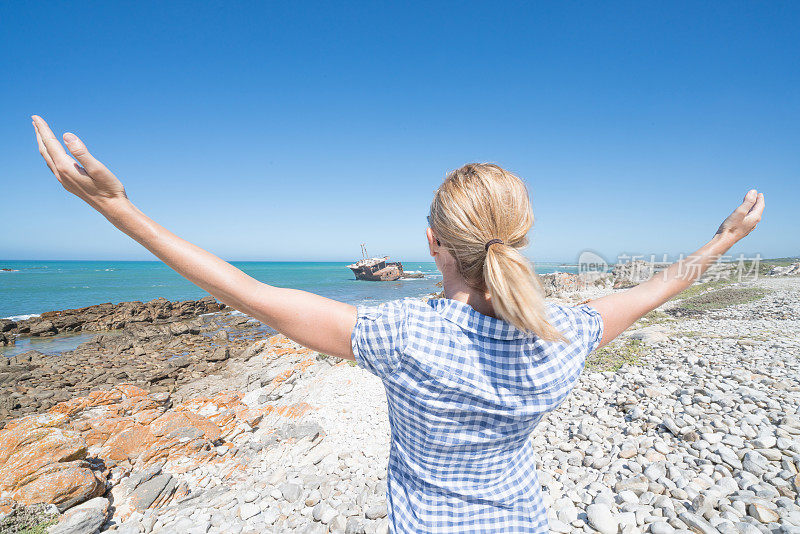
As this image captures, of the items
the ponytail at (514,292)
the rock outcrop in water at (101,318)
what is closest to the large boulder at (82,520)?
the ponytail at (514,292)

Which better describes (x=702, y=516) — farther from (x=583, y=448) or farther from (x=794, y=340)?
(x=794, y=340)

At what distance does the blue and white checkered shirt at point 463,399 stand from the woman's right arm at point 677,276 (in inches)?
6.5

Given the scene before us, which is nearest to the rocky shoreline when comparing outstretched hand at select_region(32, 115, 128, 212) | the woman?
the woman

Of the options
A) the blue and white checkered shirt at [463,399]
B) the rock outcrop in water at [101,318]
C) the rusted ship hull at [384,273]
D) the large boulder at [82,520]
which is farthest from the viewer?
the rusted ship hull at [384,273]

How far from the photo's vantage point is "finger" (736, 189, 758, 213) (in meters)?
1.64

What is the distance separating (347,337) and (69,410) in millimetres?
9999

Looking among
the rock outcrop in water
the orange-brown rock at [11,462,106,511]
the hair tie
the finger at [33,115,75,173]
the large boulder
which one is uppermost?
the finger at [33,115,75,173]

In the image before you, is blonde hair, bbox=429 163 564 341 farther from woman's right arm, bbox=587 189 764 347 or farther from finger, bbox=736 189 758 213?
finger, bbox=736 189 758 213

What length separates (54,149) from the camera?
102 cm

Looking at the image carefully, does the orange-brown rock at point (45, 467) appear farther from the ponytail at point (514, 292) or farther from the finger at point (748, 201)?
the finger at point (748, 201)

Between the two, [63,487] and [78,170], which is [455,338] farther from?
[63,487]

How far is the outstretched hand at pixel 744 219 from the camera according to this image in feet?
5.36

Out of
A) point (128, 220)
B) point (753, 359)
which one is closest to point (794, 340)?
point (753, 359)

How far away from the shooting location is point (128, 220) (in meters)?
1.08
